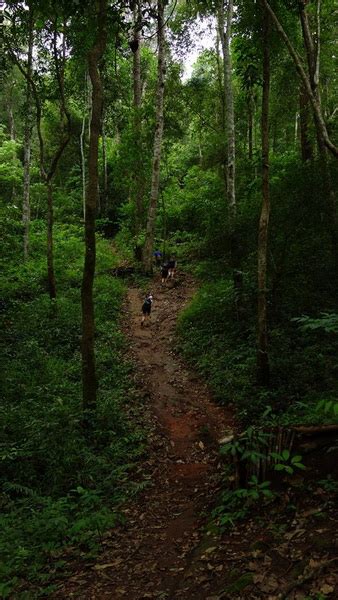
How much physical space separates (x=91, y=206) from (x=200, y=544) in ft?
22.6

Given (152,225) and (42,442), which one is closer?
(42,442)

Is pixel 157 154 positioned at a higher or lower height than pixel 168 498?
higher

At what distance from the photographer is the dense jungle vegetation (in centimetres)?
762

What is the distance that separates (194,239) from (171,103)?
7.75 metres

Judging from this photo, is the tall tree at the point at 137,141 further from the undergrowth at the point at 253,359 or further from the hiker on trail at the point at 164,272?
the undergrowth at the point at 253,359

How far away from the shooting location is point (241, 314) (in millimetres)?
14688

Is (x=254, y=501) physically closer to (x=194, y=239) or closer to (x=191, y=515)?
(x=191, y=515)

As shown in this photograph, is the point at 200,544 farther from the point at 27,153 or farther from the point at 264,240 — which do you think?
the point at 27,153

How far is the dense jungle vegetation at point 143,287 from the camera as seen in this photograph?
7.62 m

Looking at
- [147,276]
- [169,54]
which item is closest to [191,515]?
[147,276]

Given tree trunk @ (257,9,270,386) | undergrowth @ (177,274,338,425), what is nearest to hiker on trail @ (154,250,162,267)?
undergrowth @ (177,274,338,425)

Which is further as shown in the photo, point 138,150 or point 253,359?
point 138,150

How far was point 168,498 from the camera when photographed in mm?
7477

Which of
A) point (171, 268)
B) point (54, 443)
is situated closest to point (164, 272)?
point (171, 268)
